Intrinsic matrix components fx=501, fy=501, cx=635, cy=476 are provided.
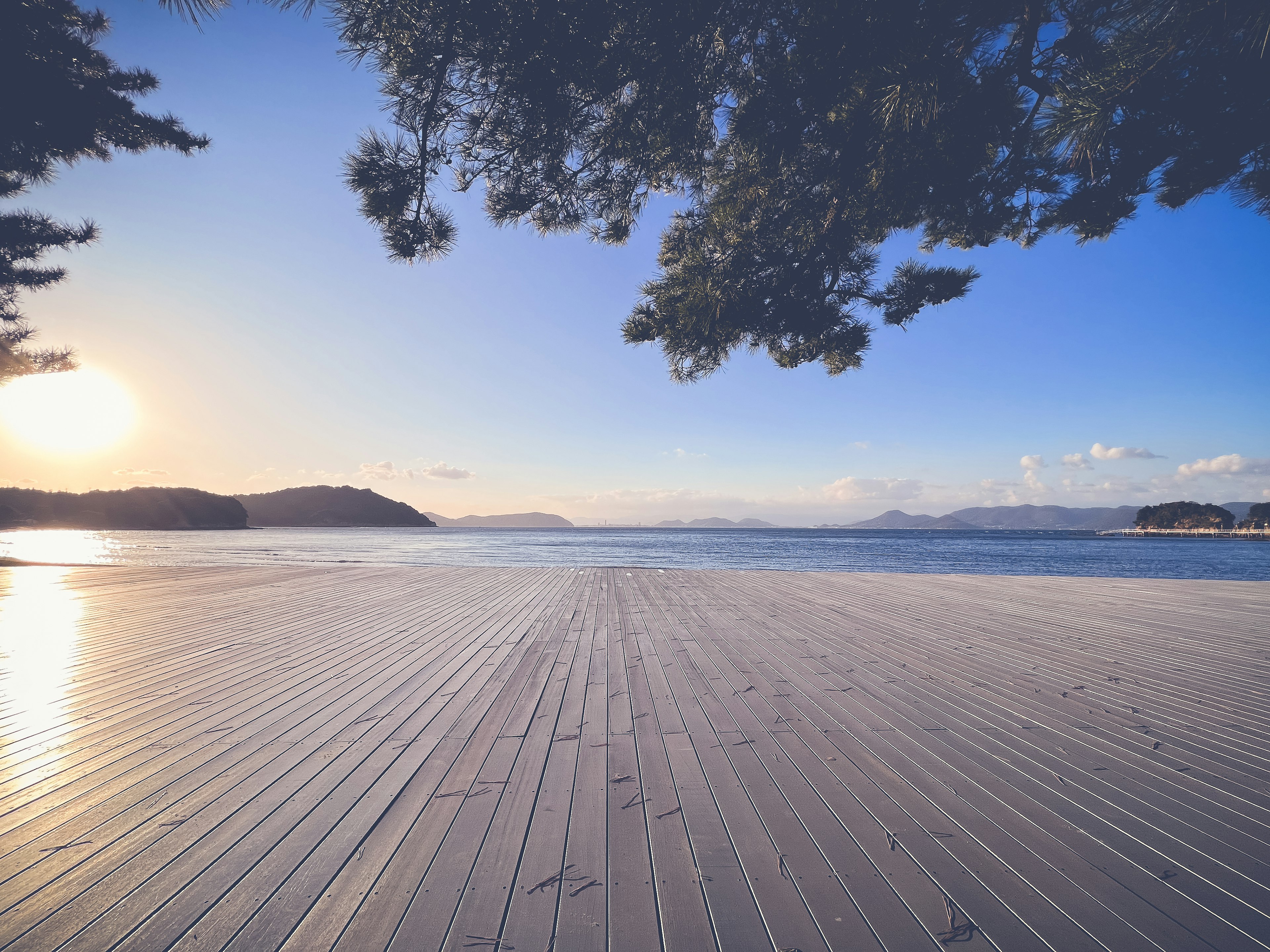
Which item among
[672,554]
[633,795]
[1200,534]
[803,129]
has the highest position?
[803,129]

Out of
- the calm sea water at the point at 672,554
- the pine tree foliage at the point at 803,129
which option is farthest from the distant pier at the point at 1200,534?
the pine tree foliage at the point at 803,129

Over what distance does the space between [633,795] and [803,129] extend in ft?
13.7

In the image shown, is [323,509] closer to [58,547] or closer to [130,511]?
[130,511]

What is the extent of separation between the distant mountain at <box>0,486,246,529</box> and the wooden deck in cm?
8577

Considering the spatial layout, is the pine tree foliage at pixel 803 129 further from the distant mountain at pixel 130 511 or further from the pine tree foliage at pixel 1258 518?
the pine tree foliage at pixel 1258 518

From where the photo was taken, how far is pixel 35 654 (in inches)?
160

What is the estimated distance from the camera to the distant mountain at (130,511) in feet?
224

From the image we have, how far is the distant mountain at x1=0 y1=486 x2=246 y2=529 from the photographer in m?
68.2

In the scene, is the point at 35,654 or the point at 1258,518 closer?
the point at 35,654

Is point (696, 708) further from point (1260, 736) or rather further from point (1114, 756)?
point (1260, 736)

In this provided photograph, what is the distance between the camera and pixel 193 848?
1697 mm

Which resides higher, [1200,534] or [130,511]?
[130,511]

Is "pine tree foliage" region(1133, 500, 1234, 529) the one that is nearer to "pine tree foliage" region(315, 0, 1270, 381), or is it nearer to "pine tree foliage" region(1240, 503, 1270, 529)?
"pine tree foliage" region(1240, 503, 1270, 529)

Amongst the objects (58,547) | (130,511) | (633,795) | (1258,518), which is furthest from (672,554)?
(1258,518)
